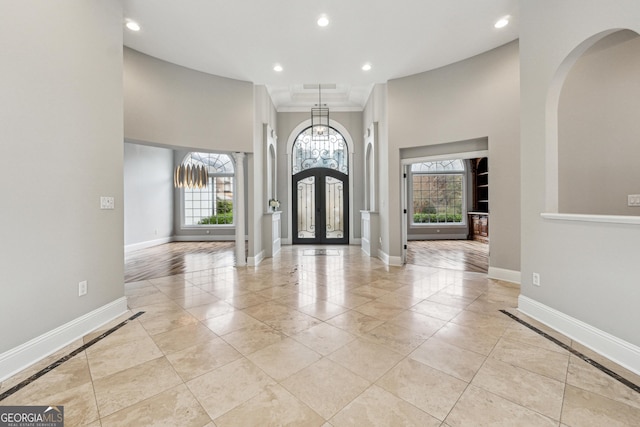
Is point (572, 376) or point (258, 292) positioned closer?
point (572, 376)

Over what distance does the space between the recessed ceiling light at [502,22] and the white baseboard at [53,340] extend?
6.03m

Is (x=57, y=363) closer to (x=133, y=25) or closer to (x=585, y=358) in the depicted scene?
(x=133, y=25)

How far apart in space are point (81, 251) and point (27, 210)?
0.62 meters

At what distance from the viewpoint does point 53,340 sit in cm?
216

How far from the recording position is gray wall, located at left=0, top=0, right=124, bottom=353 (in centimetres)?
191

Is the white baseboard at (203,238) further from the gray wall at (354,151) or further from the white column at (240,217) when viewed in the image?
the white column at (240,217)

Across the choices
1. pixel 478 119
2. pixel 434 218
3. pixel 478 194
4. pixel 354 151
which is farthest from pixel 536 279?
pixel 478 194

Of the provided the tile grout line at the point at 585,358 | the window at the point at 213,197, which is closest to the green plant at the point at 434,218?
the tile grout line at the point at 585,358

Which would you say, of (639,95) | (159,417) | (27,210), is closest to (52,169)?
(27,210)

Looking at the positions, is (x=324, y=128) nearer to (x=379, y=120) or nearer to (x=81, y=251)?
(x=379, y=120)

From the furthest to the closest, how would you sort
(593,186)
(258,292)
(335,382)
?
(258,292) → (593,186) → (335,382)

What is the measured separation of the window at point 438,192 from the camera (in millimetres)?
9188

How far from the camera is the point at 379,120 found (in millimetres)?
5746

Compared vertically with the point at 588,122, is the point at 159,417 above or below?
below
